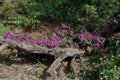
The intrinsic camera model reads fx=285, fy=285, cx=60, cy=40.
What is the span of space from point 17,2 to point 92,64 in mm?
3557

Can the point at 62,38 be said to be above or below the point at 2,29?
below

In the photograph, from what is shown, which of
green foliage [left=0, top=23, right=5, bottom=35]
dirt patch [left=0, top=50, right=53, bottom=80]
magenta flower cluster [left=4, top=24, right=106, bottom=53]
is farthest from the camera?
green foliage [left=0, top=23, right=5, bottom=35]

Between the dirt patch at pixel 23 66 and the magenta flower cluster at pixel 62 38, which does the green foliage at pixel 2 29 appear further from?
the dirt patch at pixel 23 66

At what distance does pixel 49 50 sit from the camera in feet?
23.3

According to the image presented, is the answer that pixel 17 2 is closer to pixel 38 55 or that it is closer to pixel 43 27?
pixel 43 27

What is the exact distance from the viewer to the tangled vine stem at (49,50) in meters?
6.69

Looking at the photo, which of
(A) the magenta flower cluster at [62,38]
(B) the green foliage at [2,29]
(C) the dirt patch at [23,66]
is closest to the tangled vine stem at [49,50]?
(C) the dirt patch at [23,66]

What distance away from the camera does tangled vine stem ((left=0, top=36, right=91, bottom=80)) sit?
6691 mm

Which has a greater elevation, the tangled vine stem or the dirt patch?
the tangled vine stem

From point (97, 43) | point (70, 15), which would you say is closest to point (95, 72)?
point (97, 43)

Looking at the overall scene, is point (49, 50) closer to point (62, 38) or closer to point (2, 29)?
point (62, 38)

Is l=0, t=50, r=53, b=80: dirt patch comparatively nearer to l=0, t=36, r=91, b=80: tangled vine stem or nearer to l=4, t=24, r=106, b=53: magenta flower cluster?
l=0, t=36, r=91, b=80: tangled vine stem

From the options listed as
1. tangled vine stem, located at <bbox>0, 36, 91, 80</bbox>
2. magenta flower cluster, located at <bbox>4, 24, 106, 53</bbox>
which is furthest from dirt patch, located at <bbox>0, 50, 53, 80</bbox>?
magenta flower cluster, located at <bbox>4, 24, 106, 53</bbox>

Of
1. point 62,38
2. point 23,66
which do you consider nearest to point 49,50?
point 23,66
